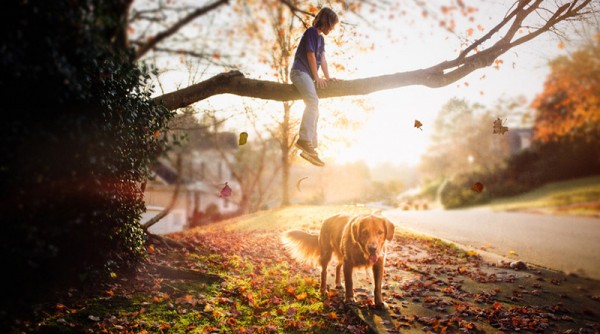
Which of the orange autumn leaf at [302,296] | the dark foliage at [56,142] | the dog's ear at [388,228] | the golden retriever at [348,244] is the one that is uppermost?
the dark foliage at [56,142]

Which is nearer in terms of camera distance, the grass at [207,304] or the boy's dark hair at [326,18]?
the grass at [207,304]

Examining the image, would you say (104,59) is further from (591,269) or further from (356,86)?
(591,269)

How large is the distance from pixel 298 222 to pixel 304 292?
19.6 ft

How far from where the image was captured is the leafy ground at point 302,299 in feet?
19.9

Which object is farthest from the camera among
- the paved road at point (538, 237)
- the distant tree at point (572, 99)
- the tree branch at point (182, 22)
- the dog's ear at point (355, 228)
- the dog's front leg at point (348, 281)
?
the distant tree at point (572, 99)

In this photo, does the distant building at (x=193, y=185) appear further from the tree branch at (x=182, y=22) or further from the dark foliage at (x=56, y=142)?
the dark foliage at (x=56, y=142)

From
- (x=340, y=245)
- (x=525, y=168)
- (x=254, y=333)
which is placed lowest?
(x=254, y=333)

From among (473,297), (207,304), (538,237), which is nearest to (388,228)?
(473,297)

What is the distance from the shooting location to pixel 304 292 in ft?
25.3

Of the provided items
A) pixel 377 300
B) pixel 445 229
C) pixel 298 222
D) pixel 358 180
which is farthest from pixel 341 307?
pixel 358 180

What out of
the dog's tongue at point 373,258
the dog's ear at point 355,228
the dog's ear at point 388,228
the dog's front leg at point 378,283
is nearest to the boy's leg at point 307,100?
the dog's ear at point 355,228

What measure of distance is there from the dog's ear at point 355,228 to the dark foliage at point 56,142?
359 cm

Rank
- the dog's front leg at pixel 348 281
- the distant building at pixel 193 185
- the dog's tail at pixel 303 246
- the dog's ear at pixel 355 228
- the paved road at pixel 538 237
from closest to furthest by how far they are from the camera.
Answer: the dog's ear at pixel 355 228
the dog's front leg at pixel 348 281
the dog's tail at pixel 303 246
the paved road at pixel 538 237
the distant building at pixel 193 185

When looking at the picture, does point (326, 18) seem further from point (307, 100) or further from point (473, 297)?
point (473, 297)
